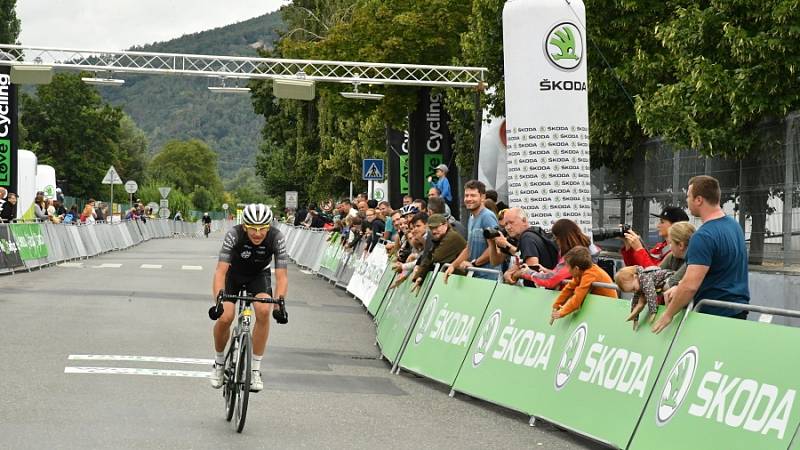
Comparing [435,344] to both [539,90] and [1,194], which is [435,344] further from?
[1,194]

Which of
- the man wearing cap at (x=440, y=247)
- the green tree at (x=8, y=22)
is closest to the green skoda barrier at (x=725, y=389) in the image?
the man wearing cap at (x=440, y=247)

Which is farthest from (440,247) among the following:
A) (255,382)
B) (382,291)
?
(382,291)

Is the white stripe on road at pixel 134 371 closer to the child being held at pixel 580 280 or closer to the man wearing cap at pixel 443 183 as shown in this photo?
the child being held at pixel 580 280

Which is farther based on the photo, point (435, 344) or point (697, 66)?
point (697, 66)

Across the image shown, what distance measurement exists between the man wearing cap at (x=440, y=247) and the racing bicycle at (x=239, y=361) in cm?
413

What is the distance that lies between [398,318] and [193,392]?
4214 mm

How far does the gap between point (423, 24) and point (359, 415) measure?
3057cm

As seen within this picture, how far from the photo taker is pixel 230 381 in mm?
10375

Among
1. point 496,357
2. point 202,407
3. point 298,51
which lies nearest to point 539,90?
point 496,357

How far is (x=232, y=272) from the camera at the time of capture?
11383mm

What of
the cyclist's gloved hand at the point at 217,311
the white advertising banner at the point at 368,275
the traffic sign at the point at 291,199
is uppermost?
the cyclist's gloved hand at the point at 217,311

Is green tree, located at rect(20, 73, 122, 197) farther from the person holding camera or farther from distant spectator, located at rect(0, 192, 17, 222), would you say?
the person holding camera

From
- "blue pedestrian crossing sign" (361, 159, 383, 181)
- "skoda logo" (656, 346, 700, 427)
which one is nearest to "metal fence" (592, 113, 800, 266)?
"skoda logo" (656, 346, 700, 427)

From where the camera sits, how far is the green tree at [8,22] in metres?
99.9
